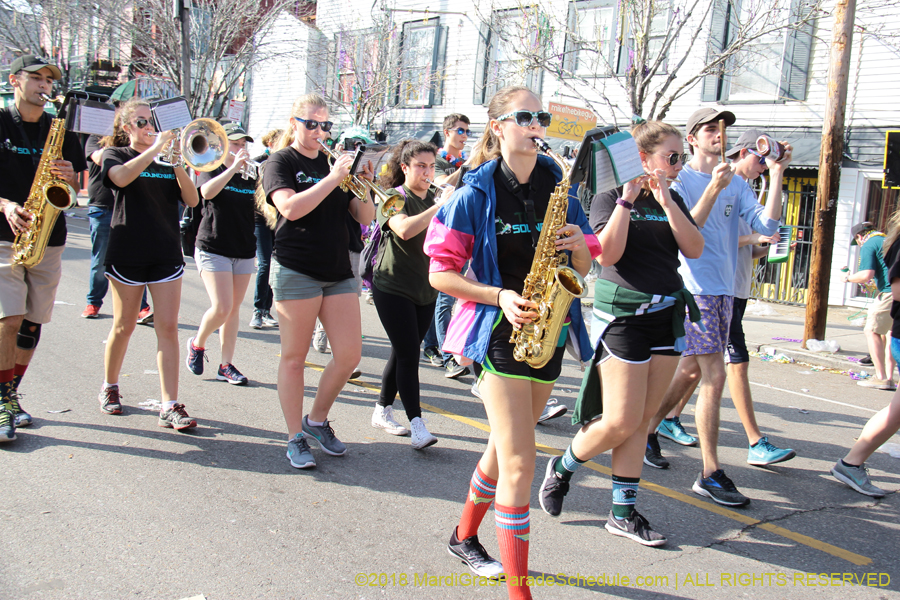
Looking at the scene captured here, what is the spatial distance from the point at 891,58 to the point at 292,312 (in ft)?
39.9

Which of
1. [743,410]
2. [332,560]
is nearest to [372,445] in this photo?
[332,560]

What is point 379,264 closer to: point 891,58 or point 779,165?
point 779,165

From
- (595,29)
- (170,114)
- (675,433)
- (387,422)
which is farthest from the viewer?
(595,29)

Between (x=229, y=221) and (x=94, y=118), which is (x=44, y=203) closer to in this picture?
(x=94, y=118)

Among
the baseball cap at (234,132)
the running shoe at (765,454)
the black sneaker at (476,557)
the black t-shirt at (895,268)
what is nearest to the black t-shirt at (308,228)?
the black sneaker at (476,557)

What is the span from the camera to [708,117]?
416 centimetres

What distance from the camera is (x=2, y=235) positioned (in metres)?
4.25

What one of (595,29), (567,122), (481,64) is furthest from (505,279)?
(481,64)

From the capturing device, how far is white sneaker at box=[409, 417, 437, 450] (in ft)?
14.9

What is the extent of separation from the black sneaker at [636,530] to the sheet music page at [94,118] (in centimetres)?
391

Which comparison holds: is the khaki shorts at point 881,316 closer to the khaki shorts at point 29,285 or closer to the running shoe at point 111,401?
the running shoe at point 111,401

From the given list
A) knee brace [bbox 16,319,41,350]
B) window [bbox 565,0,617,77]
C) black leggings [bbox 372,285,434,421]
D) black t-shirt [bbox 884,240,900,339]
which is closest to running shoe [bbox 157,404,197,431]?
knee brace [bbox 16,319,41,350]

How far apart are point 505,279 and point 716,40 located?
→ 12276 millimetres

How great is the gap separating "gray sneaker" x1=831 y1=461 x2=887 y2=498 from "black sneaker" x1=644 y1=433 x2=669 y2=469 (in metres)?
1.04
